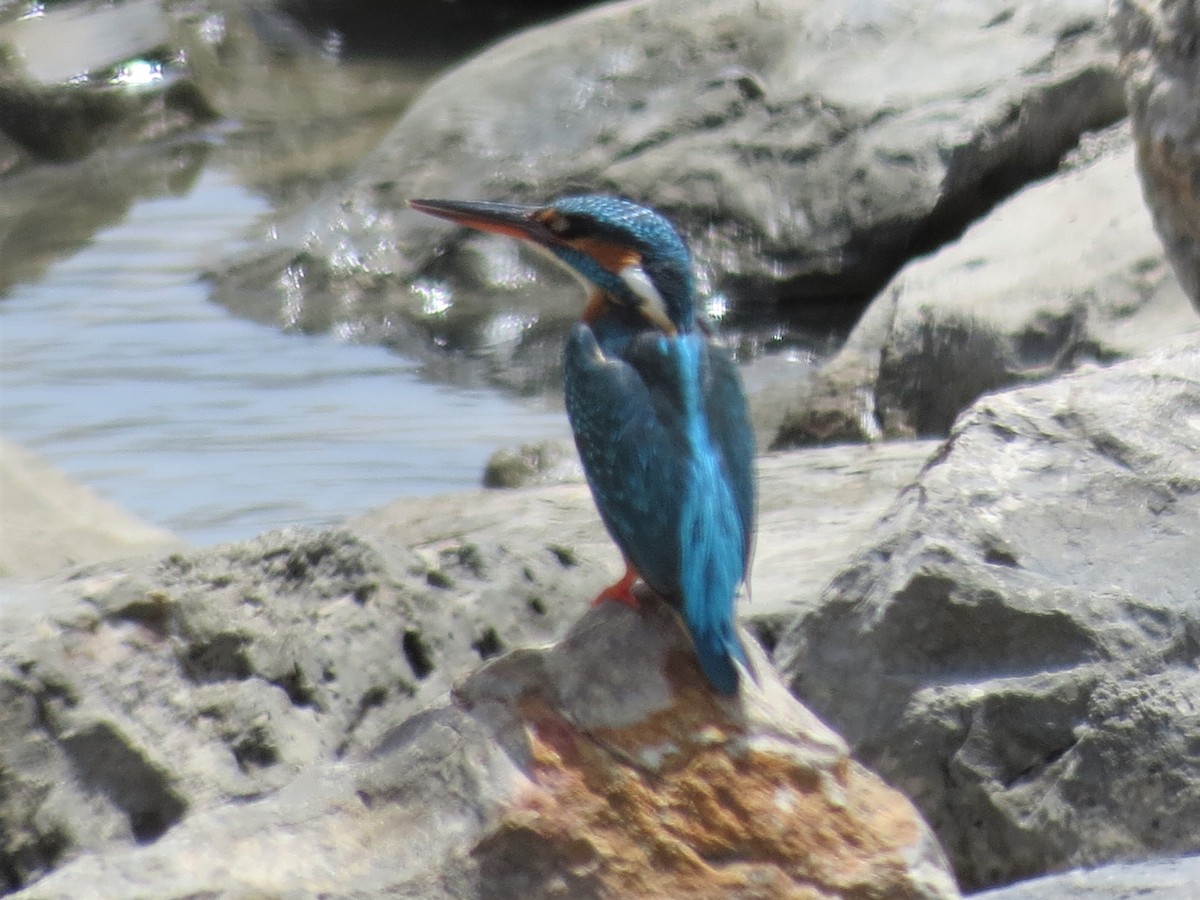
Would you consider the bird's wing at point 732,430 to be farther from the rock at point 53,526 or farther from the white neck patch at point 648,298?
the rock at point 53,526

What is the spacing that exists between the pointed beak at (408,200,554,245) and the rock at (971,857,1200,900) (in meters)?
1.20

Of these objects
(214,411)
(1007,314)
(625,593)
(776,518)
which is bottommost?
(214,411)

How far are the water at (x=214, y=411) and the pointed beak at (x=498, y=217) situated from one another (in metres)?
2.71

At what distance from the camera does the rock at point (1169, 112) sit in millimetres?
3885

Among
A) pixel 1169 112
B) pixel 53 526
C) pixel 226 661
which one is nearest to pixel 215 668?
pixel 226 661

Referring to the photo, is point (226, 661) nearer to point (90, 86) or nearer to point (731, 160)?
point (731, 160)

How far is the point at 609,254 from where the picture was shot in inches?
118

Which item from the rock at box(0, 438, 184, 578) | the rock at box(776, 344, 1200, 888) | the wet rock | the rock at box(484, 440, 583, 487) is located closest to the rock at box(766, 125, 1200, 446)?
the rock at box(484, 440, 583, 487)

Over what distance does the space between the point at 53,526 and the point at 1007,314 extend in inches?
95.1

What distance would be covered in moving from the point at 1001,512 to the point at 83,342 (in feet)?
16.5

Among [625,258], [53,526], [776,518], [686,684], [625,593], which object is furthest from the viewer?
[53,526]

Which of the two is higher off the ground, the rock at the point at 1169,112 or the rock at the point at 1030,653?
the rock at the point at 1169,112

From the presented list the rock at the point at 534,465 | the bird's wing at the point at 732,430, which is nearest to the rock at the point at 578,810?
the bird's wing at the point at 732,430

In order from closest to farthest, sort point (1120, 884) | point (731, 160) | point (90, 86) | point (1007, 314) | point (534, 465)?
point (1120, 884), point (1007, 314), point (534, 465), point (731, 160), point (90, 86)
